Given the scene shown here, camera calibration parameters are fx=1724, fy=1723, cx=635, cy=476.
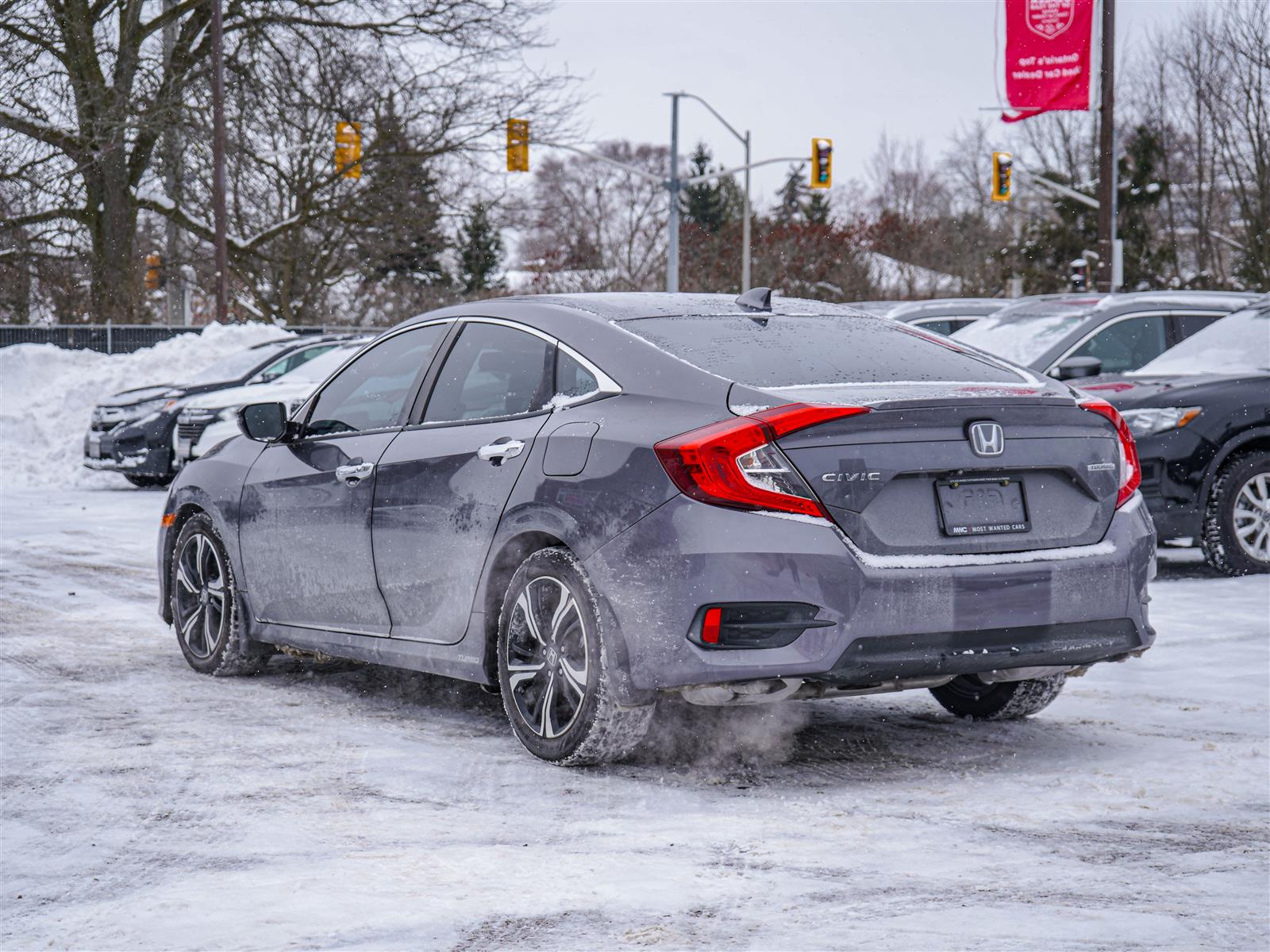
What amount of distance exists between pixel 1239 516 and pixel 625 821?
6.79 m

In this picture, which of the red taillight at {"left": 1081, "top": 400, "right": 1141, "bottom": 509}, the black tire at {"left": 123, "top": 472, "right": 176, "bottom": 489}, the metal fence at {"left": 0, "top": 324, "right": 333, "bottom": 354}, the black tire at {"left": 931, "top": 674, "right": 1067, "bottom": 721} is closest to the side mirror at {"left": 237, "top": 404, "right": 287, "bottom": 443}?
the black tire at {"left": 931, "top": 674, "right": 1067, "bottom": 721}

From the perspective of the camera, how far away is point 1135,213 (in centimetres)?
5556

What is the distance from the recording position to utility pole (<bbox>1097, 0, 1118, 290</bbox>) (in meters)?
26.0

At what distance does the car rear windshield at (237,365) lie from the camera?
60.4ft

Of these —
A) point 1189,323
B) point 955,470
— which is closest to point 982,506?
point 955,470

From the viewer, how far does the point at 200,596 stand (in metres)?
7.38

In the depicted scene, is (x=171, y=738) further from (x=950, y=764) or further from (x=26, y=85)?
(x=26, y=85)

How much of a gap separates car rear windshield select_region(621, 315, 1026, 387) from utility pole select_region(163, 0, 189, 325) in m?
26.7

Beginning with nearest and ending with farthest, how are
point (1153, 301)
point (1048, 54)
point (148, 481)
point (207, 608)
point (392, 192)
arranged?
1. point (207, 608)
2. point (1153, 301)
3. point (148, 481)
4. point (1048, 54)
5. point (392, 192)

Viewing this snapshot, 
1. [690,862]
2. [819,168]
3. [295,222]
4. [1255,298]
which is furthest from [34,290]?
[690,862]

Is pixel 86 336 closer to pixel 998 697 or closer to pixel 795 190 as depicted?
pixel 998 697

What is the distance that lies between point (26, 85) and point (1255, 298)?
23.4 meters

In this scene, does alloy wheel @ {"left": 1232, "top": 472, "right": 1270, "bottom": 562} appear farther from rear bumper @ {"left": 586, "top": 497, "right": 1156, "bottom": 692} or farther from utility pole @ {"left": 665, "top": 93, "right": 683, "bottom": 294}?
utility pole @ {"left": 665, "top": 93, "right": 683, "bottom": 294}

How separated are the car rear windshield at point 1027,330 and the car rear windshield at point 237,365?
8240 millimetres
